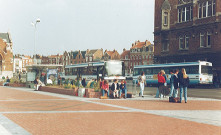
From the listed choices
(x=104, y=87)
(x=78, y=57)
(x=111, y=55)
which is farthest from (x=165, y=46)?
(x=78, y=57)

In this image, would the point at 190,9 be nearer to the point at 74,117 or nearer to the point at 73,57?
the point at 74,117

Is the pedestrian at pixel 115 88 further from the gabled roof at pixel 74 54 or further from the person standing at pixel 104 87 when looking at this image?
the gabled roof at pixel 74 54

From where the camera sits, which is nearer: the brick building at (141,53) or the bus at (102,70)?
the bus at (102,70)

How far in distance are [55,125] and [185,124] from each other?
153 inches

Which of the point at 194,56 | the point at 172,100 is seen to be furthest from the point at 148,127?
the point at 194,56

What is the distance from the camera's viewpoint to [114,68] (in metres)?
35.0

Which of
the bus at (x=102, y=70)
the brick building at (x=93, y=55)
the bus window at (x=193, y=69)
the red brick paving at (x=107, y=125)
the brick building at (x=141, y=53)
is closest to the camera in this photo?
the red brick paving at (x=107, y=125)

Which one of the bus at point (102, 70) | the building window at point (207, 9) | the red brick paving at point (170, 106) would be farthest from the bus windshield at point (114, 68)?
the red brick paving at point (170, 106)

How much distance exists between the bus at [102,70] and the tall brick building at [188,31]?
483 inches

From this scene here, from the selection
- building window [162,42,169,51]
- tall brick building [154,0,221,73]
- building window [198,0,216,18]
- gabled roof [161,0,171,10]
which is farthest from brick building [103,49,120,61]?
building window [198,0,216,18]

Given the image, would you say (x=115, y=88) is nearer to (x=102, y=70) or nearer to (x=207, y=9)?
(x=102, y=70)

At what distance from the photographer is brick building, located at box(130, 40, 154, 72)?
105 meters

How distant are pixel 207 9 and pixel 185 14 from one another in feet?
14.1

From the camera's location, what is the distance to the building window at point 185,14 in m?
42.8
